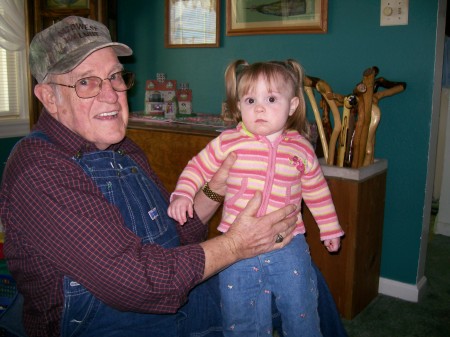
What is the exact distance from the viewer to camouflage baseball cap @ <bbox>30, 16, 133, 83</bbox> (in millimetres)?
1231

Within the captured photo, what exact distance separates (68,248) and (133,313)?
300 mm

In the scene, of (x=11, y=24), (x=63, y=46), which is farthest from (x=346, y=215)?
(x=11, y=24)

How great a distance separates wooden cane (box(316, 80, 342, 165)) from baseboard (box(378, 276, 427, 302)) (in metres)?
0.86

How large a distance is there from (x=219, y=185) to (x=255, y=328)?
48 cm

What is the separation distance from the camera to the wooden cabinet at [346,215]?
229 centimetres

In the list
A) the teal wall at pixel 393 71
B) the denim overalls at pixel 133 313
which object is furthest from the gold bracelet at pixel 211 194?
the teal wall at pixel 393 71

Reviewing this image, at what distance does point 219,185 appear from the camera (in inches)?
61.4

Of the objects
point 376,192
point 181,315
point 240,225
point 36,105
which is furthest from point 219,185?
point 36,105

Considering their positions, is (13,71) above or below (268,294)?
above

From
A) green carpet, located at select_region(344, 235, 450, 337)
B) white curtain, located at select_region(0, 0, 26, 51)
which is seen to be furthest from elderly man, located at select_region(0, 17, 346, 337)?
white curtain, located at select_region(0, 0, 26, 51)

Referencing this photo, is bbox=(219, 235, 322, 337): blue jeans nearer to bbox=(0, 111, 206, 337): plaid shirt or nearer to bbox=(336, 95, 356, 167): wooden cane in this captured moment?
bbox=(0, 111, 206, 337): plaid shirt

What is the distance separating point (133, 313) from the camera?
4.09 feet

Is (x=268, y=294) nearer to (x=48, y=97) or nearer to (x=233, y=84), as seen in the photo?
(x=233, y=84)

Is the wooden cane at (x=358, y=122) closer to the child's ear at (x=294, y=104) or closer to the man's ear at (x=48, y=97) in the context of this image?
the child's ear at (x=294, y=104)
